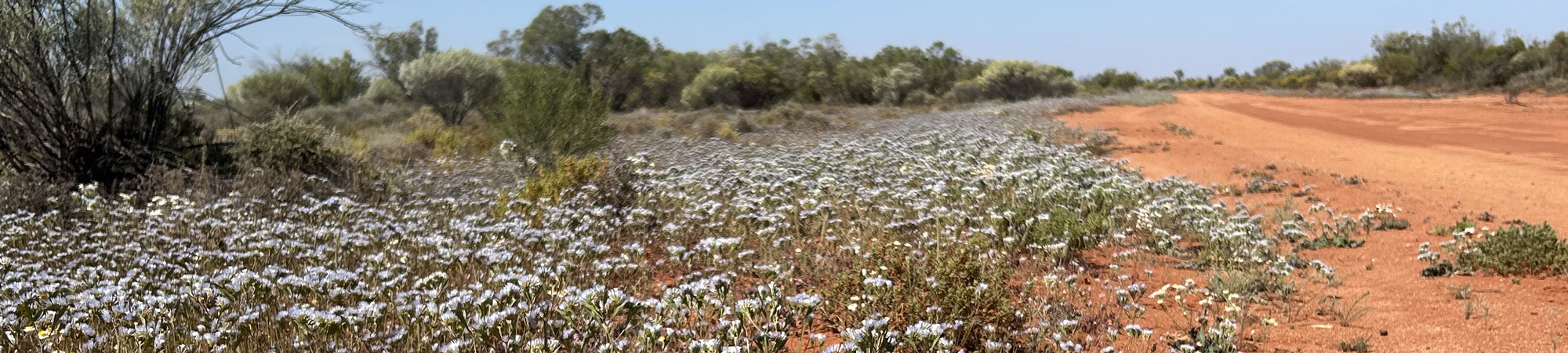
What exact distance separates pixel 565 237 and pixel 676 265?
0.83 m

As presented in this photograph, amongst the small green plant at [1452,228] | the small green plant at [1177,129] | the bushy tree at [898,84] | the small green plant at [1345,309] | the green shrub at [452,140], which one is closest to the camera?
the small green plant at [1345,309]

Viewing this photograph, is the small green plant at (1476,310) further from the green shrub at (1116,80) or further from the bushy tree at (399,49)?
the green shrub at (1116,80)

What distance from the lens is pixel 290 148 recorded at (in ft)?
32.5

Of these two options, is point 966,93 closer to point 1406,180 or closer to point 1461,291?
point 1406,180

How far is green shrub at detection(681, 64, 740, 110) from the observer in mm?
35781

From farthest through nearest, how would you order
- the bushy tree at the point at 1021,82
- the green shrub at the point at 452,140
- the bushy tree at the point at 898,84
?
the bushy tree at the point at 898,84 → the bushy tree at the point at 1021,82 → the green shrub at the point at 452,140

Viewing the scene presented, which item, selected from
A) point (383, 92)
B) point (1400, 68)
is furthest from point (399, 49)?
point (1400, 68)

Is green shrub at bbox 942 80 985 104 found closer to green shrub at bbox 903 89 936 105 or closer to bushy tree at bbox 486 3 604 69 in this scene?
green shrub at bbox 903 89 936 105

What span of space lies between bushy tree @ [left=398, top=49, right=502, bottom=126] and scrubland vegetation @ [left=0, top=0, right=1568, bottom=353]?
11.8 m

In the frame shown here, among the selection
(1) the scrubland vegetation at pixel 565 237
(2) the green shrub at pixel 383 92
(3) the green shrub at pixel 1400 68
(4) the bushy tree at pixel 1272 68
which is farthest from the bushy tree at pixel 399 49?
(4) the bushy tree at pixel 1272 68

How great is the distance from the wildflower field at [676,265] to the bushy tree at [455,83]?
16900mm

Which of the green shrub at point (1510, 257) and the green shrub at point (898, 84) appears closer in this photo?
the green shrub at point (1510, 257)

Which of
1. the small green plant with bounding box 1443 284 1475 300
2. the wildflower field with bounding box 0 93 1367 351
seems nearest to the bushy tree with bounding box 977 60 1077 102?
the wildflower field with bounding box 0 93 1367 351

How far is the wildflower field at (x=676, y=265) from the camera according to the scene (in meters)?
3.80
